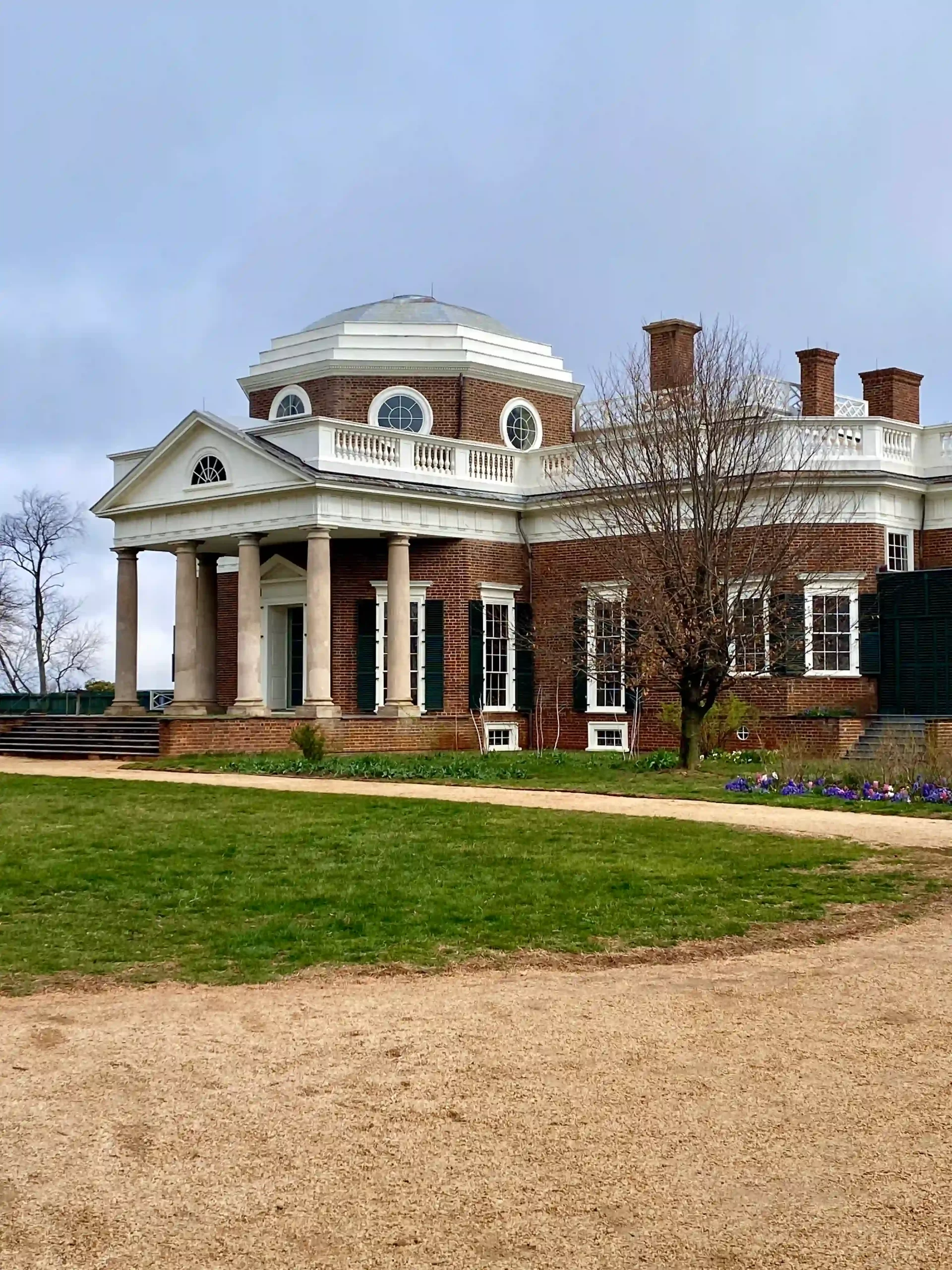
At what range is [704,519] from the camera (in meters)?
23.2

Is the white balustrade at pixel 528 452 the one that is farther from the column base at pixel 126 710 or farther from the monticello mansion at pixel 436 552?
the column base at pixel 126 710

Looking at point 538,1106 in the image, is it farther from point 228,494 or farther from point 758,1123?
point 228,494

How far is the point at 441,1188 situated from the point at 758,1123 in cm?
143

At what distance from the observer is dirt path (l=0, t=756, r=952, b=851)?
15.1 m

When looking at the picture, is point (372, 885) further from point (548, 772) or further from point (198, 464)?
point (198, 464)

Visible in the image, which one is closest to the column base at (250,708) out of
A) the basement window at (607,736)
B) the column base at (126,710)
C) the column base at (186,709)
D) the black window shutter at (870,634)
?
the column base at (186,709)

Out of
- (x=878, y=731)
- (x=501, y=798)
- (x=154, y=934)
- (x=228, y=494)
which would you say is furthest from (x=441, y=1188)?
(x=228, y=494)

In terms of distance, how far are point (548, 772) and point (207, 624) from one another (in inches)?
515

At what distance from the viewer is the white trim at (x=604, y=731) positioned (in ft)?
97.4

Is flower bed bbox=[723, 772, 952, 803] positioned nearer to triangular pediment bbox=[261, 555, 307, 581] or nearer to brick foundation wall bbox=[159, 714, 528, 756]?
brick foundation wall bbox=[159, 714, 528, 756]

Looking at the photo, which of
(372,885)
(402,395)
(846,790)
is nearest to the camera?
(372,885)

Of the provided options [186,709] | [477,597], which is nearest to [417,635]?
[477,597]

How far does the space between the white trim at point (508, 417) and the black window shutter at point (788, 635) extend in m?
8.42

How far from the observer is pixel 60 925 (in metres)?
10.6
